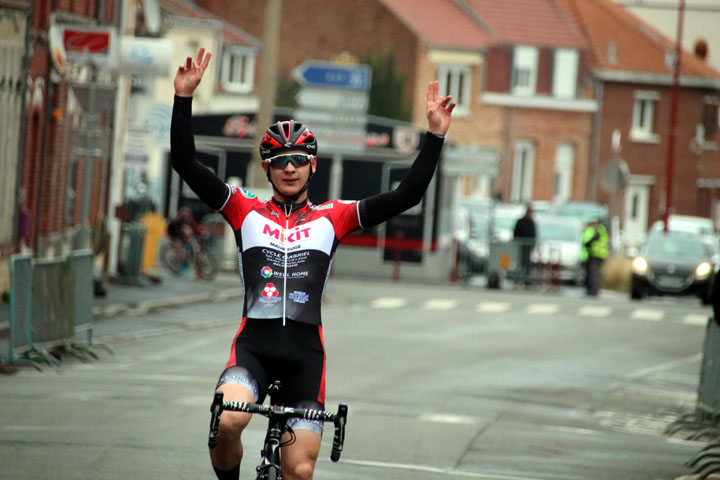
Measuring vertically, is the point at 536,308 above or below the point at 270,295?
below

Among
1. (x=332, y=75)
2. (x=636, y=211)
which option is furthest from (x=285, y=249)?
(x=636, y=211)

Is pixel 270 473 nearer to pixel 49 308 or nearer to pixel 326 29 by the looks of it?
pixel 49 308

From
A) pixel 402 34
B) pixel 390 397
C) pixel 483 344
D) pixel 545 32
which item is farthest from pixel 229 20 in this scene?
pixel 390 397

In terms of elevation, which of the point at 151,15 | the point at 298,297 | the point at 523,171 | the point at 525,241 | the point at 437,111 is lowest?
the point at 525,241

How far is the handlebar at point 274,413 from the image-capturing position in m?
6.00

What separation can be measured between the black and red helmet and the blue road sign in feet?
79.5

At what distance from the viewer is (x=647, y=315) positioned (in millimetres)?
28859

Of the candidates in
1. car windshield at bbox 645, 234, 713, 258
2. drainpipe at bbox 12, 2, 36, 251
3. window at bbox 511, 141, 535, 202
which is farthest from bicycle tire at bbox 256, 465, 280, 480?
window at bbox 511, 141, 535, 202

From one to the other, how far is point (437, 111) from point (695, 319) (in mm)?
22674

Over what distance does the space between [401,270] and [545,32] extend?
29537 millimetres

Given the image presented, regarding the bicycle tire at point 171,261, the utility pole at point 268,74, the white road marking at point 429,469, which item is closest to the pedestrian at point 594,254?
the utility pole at point 268,74

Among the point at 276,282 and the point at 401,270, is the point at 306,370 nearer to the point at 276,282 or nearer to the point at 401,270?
the point at 276,282

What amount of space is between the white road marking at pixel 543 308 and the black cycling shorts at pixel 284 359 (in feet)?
70.4

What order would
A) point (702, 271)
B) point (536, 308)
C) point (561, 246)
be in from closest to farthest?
point (536, 308)
point (702, 271)
point (561, 246)
